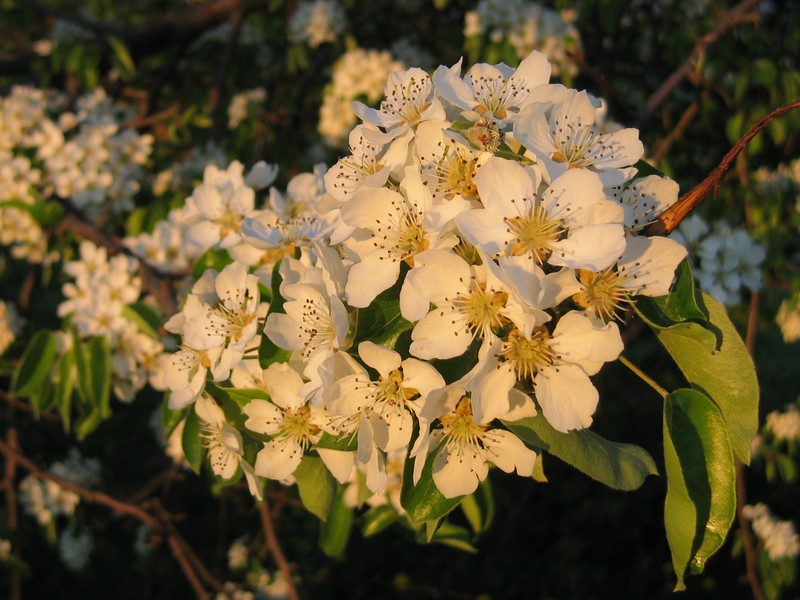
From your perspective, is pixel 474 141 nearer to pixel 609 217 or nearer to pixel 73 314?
pixel 609 217

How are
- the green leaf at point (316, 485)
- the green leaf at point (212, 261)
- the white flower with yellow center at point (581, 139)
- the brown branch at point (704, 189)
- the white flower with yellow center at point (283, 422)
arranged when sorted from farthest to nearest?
1. the green leaf at point (212, 261)
2. the green leaf at point (316, 485)
3. the white flower with yellow center at point (283, 422)
4. the white flower with yellow center at point (581, 139)
5. the brown branch at point (704, 189)

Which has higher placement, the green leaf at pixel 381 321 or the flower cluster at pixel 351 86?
the green leaf at pixel 381 321

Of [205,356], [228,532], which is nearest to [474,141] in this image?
[205,356]

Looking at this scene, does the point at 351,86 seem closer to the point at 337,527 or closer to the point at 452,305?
the point at 337,527

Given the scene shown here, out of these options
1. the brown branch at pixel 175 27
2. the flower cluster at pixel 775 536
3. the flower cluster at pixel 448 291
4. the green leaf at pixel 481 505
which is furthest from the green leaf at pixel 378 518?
the brown branch at pixel 175 27

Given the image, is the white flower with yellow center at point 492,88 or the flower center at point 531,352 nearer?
the flower center at point 531,352

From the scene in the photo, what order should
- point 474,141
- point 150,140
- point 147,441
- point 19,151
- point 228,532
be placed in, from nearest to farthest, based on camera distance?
1. point 474,141
2. point 19,151
3. point 150,140
4. point 228,532
5. point 147,441

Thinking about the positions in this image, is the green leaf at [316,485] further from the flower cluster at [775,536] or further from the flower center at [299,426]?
the flower cluster at [775,536]
